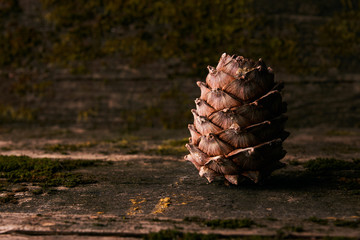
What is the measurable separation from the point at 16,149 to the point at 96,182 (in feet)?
3.27

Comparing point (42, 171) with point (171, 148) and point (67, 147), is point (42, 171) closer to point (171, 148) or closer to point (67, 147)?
point (67, 147)

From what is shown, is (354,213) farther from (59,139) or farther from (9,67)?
(9,67)

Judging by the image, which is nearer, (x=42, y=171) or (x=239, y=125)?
(x=239, y=125)

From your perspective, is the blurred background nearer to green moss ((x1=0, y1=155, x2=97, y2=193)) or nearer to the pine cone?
green moss ((x1=0, y1=155, x2=97, y2=193))

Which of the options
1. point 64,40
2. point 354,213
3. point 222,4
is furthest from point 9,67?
point 354,213

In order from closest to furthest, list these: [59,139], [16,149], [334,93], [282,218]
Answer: [282,218], [16,149], [59,139], [334,93]

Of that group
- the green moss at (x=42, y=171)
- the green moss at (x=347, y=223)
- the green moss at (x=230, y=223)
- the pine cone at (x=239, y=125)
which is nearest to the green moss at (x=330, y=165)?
the pine cone at (x=239, y=125)

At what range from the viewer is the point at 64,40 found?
3301 mm

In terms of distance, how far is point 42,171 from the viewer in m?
1.66

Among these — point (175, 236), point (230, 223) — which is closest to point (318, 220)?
point (230, 223)

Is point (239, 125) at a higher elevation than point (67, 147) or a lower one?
higher

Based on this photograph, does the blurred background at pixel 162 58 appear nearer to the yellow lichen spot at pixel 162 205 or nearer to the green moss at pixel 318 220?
the yellow lichen spot at pixel 162 205

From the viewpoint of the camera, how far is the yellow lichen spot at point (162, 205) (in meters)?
1.17

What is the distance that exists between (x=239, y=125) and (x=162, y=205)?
42 cm
